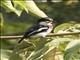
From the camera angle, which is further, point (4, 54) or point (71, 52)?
point (4, 54)

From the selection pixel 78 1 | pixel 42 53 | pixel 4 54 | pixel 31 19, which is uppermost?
pixel 42 53

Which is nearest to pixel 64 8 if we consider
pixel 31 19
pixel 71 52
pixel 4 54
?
pixel 31 19

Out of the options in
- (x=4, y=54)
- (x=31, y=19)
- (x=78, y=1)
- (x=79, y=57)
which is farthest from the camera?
(x=31, y=19)

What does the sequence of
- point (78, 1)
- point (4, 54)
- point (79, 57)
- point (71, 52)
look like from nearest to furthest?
1. point (71, 52)
2. point (79, 57)
3. point (4, 54)
4. point (78, 1)

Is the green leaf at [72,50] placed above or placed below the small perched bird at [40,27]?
above

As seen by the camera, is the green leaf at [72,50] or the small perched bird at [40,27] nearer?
the green leaf at [72,50]

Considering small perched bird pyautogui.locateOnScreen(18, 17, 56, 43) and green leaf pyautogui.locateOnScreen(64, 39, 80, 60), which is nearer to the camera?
green leaf pyautogui.locateOnScreen(64, 39, 80, 60)

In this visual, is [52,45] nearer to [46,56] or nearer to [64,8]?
[46,56]

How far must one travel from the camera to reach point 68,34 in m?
1.12

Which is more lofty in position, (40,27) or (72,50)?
(72,50)

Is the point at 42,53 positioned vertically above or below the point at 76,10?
above

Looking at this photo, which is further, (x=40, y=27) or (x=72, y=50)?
(x=40, y=27)

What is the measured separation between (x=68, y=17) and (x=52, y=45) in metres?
2.78

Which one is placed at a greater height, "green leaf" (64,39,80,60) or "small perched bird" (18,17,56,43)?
"green leaf" (64,39,80,60)
